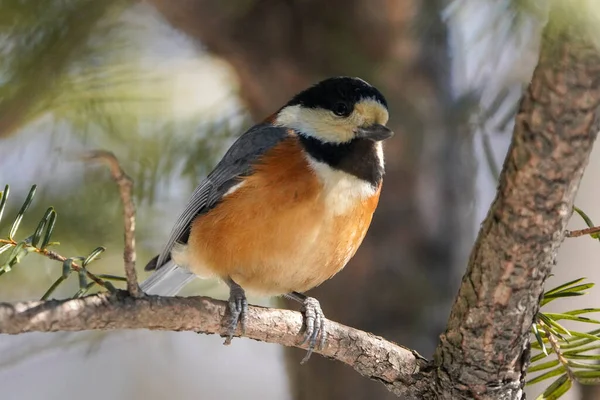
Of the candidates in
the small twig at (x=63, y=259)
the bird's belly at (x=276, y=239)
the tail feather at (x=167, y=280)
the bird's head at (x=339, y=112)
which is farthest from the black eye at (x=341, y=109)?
the small twig at (x=63, y=259)

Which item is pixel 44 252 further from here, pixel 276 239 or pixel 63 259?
pixel 276 239

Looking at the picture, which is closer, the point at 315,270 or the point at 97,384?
the point at 315,270

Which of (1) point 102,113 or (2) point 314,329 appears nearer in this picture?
(2) point 314,329

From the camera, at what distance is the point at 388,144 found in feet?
4.64

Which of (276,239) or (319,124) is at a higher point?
(319,124)

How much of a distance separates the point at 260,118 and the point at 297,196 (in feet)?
1.16

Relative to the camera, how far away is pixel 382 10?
4.29ft

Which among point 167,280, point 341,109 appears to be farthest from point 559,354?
point 167,280

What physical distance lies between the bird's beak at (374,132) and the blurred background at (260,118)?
12cm

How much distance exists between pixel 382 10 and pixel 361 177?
1.12ft

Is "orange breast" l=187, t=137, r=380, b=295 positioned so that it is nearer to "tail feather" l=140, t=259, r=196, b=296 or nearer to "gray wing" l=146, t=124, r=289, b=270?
"gray wing" l=146, t=124, r=289, b=270

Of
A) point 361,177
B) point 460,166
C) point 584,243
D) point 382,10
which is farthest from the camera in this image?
point 584,243

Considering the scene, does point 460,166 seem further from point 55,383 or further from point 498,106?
point 55,383

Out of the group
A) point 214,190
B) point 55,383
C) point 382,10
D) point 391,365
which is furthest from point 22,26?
point 55,383
